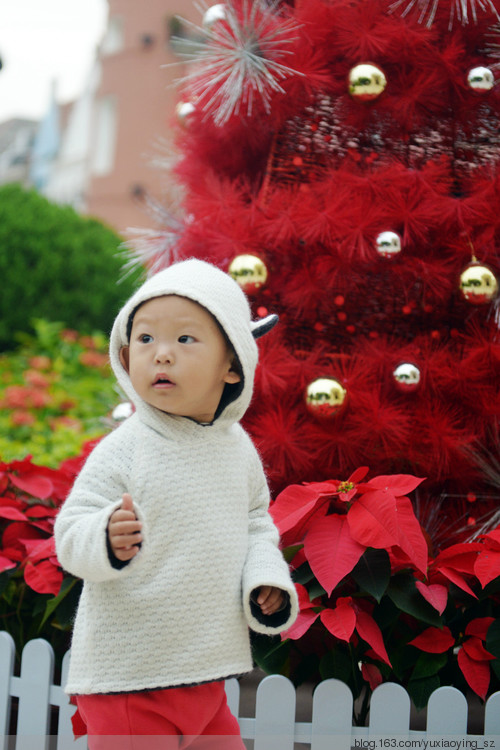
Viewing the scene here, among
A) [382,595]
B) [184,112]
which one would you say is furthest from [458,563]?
[184,112]

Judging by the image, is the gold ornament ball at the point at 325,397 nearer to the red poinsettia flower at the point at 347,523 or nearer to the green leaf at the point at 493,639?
the red poinsettia flower at the point at 347,523

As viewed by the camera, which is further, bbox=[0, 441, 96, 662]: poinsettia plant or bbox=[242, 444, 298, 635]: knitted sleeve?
bbox=[0, 441, 96, 662]: poinsettia plant

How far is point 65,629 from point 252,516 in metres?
0.62

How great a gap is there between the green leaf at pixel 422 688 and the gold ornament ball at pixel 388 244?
101cm

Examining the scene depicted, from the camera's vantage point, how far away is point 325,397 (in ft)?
6.06

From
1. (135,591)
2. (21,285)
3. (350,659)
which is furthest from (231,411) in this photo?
(21,285)

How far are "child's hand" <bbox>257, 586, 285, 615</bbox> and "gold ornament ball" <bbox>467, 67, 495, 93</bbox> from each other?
1445mm

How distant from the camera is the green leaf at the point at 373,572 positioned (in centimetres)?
154

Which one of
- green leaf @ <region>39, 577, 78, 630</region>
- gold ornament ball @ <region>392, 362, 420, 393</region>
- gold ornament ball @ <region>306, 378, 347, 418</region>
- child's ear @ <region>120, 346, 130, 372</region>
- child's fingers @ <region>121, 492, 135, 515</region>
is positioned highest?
gold ornament ball @ <region>392, 362, 420, 393</region>

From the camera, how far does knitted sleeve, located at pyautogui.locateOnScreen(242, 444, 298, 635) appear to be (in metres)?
1.29

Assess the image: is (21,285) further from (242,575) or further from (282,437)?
(242,575)

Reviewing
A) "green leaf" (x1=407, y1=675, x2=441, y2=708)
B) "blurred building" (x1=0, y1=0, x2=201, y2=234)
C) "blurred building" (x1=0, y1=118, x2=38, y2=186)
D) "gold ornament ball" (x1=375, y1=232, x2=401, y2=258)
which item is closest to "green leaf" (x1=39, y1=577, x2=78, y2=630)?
"green leaf" (x1=407, y1=675, x2=441, y2=708)

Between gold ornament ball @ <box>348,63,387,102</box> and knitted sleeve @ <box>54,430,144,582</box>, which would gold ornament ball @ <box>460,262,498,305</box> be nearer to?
gold ornament ball @ <box>348,63,387,102</box>

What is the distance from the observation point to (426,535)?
1763mm
